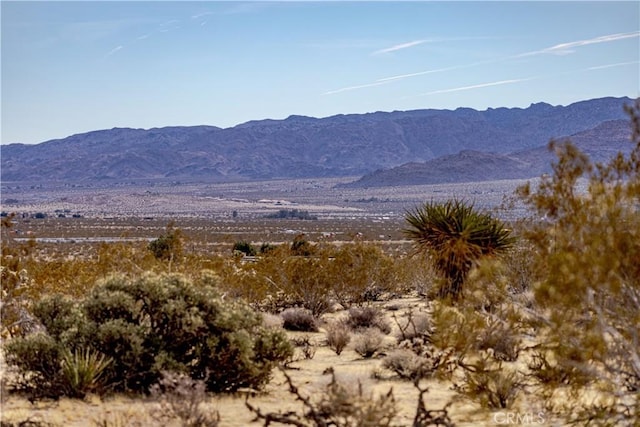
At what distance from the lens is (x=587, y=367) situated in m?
8.67

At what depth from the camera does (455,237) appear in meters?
16.9

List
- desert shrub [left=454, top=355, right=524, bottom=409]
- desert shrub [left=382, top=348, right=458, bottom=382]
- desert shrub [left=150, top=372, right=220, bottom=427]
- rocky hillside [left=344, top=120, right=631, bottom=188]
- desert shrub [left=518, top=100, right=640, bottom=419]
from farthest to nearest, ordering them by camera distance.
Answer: rocky hillside [left=344, top=120, right=631, bottom=188] → desert shrub [left=382, top=348, right=458, bottom=382] → desert shrub [left=454, top=355, right=524, bottom=409] → desert shrub [left=150, top=372, right=220, bottom=427] → desert shrub [left=518, top=100, right=640, bottom=419]

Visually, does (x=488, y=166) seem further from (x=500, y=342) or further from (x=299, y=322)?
(x=500, y=342)

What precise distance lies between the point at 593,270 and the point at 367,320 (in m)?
11.1

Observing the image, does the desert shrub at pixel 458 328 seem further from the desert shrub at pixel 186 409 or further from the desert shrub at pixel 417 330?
the desert shrub at pixel 417 330

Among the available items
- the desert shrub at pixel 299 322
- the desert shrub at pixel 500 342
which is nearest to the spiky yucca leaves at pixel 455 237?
the desert shrub at pixel 500 342

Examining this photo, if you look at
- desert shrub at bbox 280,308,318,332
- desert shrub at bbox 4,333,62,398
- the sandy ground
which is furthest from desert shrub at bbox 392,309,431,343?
desert shrub at bbox 4,333,62,398

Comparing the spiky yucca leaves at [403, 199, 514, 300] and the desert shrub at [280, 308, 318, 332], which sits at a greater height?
the spiky yucca leaves at [403, 199, 514, 300]

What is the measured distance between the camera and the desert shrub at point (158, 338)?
457 inches

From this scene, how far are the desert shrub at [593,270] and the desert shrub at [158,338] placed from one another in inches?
184

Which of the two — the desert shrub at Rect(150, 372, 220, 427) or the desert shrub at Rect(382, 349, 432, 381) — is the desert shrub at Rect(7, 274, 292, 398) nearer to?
the desert shrub at Rect(150, 372, 220, 427)

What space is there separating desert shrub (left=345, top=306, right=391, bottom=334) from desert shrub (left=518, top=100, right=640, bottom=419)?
9.45m

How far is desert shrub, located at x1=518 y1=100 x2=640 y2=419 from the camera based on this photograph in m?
8.76

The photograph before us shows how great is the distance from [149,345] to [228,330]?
114 centimetres
